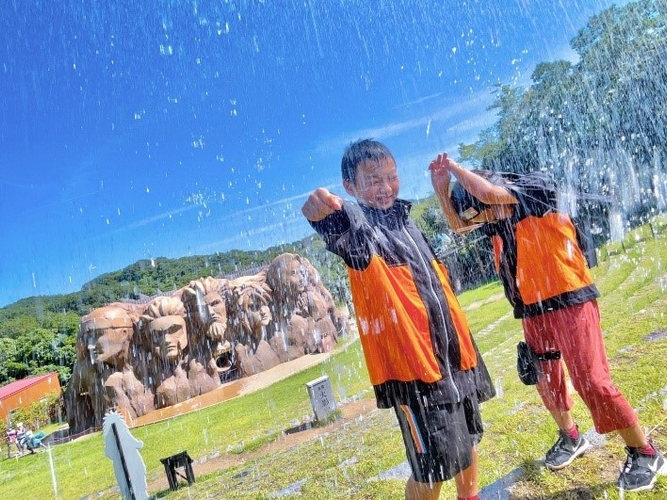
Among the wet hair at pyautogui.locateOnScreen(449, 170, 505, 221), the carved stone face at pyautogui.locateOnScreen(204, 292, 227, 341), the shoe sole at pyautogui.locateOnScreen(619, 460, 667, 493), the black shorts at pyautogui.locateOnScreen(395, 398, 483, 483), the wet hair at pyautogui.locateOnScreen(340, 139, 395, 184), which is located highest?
the carved stone face at pyautogui.locateOnScreen(204, 292, 227, 341)

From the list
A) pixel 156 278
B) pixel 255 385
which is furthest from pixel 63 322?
pixel 255 385

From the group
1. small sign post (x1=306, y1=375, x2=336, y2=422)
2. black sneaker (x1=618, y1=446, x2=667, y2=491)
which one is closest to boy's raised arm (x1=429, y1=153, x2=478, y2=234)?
black sneaker (x1=618, y1=446, x2=667, y2=491)

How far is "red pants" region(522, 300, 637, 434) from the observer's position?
2.07 metres

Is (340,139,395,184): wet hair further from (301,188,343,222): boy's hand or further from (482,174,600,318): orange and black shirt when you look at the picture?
(482,174,600,318): orange and black shirt

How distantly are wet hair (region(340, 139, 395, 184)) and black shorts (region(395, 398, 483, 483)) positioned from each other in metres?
0.87

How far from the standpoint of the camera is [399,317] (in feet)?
5.61

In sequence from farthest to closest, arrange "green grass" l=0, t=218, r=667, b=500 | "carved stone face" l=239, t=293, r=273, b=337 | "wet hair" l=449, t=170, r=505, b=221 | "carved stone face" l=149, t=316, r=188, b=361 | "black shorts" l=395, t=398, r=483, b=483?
"carved stone face" l=239, t=293, r=273, b=337 → "carved stone face" l=149, t=316, r=188, b=361 → "green grass" l=0, t=218, r=667, b=500 → "wet hair" l=449, t=170, r=505, b=221 → "black shorts" l=395, t=398, r=483, b=483

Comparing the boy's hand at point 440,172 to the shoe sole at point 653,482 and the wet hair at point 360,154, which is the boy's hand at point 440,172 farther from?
the shoe sole at point 653,482

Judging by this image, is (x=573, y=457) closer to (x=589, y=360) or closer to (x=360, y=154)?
(x=589, y=360)

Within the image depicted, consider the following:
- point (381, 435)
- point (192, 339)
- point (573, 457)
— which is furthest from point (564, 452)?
point (192, 339)

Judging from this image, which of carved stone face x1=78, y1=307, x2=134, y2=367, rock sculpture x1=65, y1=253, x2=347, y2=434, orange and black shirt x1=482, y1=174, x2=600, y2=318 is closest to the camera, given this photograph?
orange and black shirt x1=482, y1=174, x2=600, y2=318

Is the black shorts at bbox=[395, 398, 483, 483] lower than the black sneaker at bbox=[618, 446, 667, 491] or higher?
higher

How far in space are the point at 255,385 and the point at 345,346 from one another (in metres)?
4.39

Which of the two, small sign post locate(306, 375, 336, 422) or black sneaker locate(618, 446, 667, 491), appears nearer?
black sneaker locate(618, 446, 667, 491)
